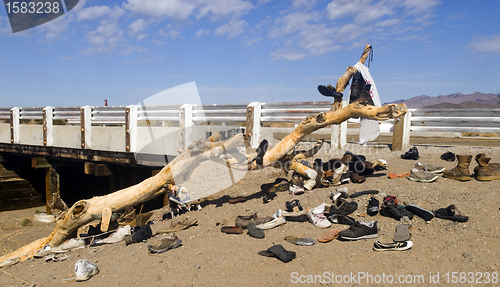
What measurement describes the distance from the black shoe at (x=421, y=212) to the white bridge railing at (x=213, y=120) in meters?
3.65

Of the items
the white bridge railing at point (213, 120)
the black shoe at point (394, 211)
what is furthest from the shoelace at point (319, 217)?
the white bridge railing at point (213, 120)

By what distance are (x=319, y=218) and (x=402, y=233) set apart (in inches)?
49.2

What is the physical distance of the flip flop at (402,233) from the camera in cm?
414

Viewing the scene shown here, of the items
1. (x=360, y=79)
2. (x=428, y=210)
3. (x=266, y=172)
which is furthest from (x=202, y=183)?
(x=428, y=210)

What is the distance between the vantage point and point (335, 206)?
5.30 metres

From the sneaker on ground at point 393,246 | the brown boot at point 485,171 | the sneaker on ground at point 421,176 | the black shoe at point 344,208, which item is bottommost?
the sneaker on ground at point 393,246

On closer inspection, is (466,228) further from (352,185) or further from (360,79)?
(360,79)

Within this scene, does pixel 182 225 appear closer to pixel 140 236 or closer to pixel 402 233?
pixel 140 236

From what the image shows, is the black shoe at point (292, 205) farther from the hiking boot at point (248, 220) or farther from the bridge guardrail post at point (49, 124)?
the bridge guardrail post at point (49, 124)

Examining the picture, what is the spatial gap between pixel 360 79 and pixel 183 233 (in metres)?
4.91

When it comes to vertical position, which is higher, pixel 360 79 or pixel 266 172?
pixel 360 79

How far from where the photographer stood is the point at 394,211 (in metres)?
4.79

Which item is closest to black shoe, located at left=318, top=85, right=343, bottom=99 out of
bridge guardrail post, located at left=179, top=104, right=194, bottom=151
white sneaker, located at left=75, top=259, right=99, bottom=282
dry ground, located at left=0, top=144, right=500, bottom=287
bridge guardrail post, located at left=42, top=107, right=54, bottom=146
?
dry ground, located at left=0, top=144, right=500, bottom=287

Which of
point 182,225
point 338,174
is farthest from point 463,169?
point 182,225
